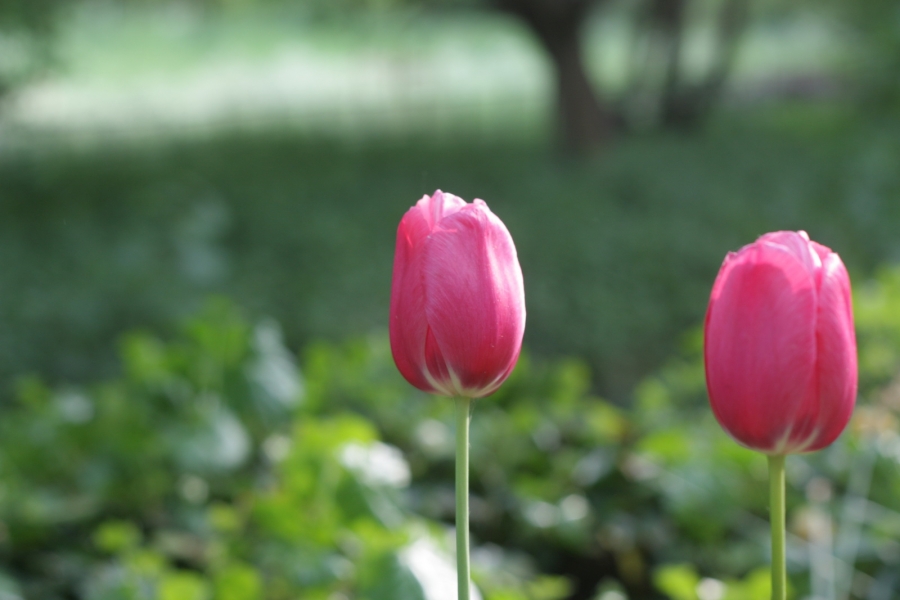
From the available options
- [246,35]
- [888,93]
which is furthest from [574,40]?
[246,35]

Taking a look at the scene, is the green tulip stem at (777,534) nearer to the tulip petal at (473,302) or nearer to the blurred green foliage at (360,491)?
the tulip petal at (473,302)

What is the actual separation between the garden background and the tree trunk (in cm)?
3

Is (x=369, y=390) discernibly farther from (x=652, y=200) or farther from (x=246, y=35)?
(x=246, y=35)

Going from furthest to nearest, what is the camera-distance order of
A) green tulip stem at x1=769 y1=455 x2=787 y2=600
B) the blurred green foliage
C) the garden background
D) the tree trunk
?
the tree trunk, the garden background, the blurred green foliage, green tulip stem at x1=769 y1=455 x2=787 y2=600

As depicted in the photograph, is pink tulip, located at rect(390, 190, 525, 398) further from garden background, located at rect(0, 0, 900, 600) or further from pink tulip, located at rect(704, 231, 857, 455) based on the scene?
garden background, located at rect(0, 0, 900, 600)

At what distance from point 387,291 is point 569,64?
453 centimetres

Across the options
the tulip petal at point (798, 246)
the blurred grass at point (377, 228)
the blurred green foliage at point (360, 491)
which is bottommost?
the tulip petal at point (798, 246)

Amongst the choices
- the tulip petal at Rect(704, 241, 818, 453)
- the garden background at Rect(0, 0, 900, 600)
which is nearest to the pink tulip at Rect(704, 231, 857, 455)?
the tulip petal at Rect(704, 241, 818, 453)

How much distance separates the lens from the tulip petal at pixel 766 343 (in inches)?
26.8

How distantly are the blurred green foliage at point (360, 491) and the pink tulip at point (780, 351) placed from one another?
23.1 inches

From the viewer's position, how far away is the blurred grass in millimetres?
5621

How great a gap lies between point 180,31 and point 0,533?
611 inches

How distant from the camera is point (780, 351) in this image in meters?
0.68

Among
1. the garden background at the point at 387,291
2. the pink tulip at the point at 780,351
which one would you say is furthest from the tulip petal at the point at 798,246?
the garden background at the point at 387,291
